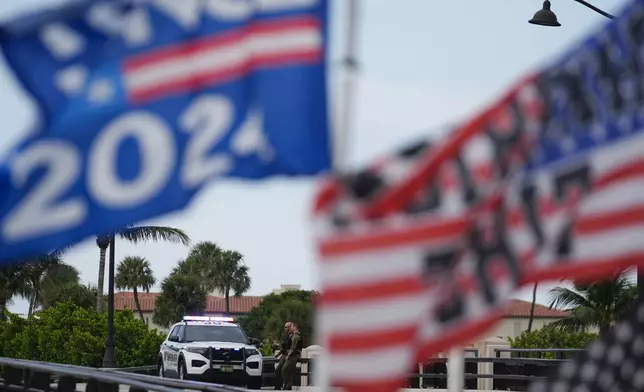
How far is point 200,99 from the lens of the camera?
7656mm

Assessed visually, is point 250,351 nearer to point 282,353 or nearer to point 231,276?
point 282,353

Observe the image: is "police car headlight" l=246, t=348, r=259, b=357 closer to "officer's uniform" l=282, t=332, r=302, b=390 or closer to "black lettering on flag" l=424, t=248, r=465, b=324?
"officer's uniform" l=282, t=332, r=302, b=390

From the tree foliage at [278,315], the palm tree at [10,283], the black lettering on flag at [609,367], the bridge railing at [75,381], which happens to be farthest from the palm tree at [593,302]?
the black lettering on flag at [609,367]

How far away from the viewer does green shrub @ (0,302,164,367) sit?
51188 millimetres

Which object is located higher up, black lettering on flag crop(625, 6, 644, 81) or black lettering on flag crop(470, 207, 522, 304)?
black lettering on flag crop(625, 6, 644, 81)

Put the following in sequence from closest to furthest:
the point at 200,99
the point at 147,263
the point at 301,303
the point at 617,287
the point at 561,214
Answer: the point at 561,214
the point at 200,99
the point at 617,287
the point at 301,303
the point at 147,263

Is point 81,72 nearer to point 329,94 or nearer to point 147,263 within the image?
point 329,94

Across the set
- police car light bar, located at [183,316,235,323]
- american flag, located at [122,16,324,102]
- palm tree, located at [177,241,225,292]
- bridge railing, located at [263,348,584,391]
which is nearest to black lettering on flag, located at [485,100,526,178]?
american flag, located at [122,16,324,102]

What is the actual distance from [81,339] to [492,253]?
46240 mm

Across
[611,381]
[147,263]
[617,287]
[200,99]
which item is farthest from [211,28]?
[147,263]

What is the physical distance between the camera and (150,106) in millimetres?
7684

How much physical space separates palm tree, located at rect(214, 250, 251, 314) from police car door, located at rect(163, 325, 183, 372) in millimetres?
102768

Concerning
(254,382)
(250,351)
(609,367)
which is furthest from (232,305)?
(609,367)

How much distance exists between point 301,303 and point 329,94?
355ft
